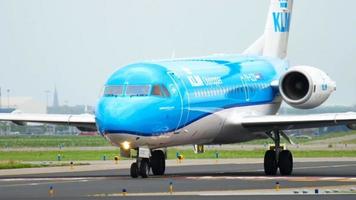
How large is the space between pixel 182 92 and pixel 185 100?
1.04ft

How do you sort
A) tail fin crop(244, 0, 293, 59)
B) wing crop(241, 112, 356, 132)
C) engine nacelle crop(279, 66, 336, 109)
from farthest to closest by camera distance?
tail fin crop(244, 0, 293, 59)
engine nacelle crop(279, 66, 336, 109)
wing crop(241, 112, 356, 132)

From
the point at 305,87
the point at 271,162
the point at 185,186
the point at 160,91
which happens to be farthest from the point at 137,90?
the point at 305,87

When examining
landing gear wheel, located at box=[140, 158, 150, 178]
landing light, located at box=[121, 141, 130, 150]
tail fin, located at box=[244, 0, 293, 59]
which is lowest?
landing gear wheel, located at box=[140, 158, 150, 178]

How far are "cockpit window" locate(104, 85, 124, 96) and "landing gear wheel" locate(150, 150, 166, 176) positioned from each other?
15.2 ft

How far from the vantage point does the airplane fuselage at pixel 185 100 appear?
42.2 m

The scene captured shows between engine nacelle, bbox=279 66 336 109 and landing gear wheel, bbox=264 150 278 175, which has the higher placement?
engine nacelle, bbox=279 66 336 109

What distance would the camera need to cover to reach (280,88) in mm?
49469

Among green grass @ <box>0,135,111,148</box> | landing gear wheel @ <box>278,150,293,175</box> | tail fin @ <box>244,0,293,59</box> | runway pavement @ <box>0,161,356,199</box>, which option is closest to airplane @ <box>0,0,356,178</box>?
landing gear wheel @ <box>278,150,293,175</box>

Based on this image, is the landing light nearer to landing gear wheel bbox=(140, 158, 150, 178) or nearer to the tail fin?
landing gear wheel bbox=(140, 158, 150, 178)

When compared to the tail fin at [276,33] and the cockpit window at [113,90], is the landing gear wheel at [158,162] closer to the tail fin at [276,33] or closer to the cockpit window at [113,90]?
the cockpit window at [113,90]

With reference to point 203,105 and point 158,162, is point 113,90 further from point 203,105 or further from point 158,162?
point 158,162

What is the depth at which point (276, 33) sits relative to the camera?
Answer: 181ft

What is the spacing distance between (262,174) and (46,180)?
917cm

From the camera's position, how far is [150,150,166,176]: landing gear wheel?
154 ft
